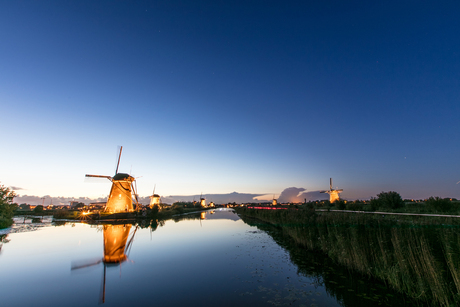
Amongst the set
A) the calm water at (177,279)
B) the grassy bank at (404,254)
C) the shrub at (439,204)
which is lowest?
the calm water at (177,279)

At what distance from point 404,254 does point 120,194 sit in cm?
4787

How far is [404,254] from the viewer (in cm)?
786

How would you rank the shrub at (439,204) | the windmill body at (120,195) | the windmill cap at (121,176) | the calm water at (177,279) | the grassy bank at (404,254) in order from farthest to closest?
1. the windmill cap at (121,176)
2. the windmill body at (120,195)
3. the shrub at (439,204)
4. the calm water at (177,279)
5. the grassy bank at (404,254)

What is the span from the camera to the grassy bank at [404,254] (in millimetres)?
6238

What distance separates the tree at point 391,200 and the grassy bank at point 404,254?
1768cm

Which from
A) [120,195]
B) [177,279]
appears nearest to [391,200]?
[177,279]

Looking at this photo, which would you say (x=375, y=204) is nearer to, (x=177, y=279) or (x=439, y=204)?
(x=439, y=204)

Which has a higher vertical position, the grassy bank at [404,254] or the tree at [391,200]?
the tree at [391,200]

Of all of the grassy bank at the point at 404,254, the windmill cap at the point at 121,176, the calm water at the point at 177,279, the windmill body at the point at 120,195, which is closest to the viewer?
the grassy bank at the point at 404,254

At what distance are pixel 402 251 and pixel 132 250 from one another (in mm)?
16531

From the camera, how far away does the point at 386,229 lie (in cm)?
1074

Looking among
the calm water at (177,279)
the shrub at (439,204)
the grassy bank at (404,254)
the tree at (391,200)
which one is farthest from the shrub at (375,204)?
the calm water at (177,279)

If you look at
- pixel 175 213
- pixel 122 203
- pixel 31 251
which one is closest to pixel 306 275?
pixel 31 251

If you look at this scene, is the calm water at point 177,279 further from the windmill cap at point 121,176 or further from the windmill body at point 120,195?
the windmill cap at point 121,176
